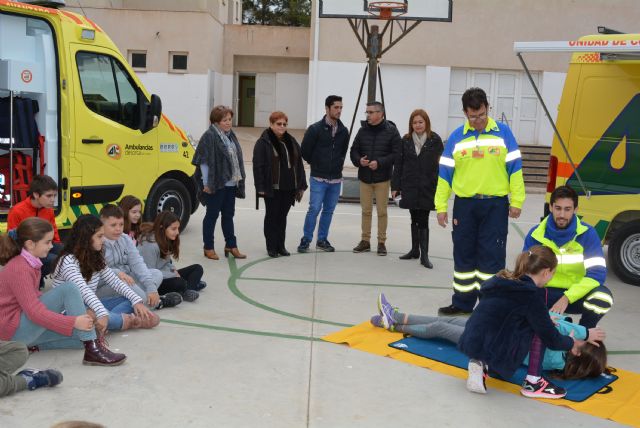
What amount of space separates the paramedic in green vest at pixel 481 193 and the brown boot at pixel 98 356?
9.48 feet

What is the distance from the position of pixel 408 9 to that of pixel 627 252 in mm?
7074

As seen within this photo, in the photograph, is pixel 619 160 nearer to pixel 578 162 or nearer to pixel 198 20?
pixel 578 162

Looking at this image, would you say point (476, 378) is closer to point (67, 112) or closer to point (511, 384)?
point (511, 384)

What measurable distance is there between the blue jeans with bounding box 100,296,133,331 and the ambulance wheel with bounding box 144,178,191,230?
3.51 meters

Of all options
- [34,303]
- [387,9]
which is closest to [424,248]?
[34,303]

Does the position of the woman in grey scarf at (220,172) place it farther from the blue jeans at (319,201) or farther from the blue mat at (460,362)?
the blue mat at (460,362)

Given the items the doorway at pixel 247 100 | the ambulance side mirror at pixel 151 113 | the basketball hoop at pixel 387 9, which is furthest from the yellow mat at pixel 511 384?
the doorway at pixel 247 100

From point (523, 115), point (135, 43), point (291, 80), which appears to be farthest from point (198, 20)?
point (523, 115)

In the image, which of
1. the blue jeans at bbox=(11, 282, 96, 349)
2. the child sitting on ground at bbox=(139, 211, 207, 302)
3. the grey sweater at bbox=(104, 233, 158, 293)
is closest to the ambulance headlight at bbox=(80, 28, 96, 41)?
the child sitting on ground at bbox=(139, 211, 207, 302)

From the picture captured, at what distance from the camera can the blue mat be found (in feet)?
16.5

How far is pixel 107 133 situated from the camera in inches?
339

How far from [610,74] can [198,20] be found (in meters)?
19.6

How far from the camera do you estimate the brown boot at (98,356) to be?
16.8 feet

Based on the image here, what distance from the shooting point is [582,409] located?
4738mm
